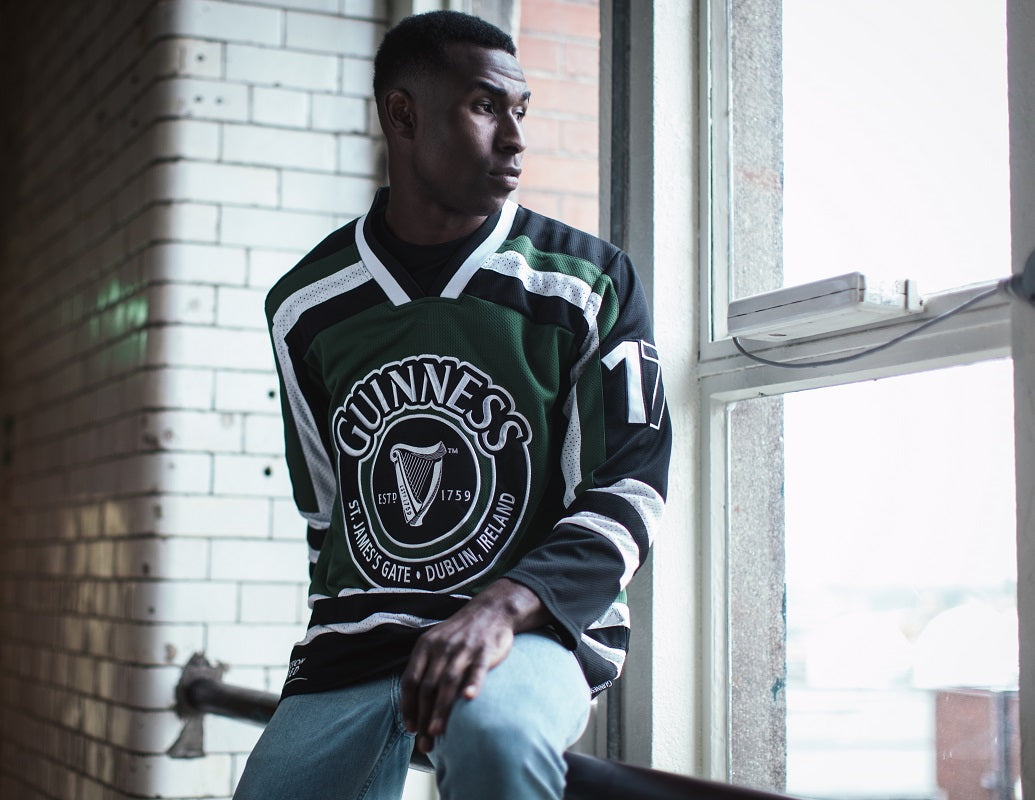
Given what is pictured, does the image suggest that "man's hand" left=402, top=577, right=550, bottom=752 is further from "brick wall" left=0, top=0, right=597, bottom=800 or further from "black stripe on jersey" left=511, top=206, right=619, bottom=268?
"brick wall" left=0, top=0, right=597, bottom=800

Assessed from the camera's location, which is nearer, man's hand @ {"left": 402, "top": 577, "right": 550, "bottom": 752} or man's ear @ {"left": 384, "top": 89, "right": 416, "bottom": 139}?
man's hand @ {"left": 402, "top": 577, "right": 550, "bottom": 752}

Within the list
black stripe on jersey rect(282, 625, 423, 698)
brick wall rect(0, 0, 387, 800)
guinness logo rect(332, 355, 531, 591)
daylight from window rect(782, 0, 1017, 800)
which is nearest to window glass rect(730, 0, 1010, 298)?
daylight from window rect(782, 0, 1017, 800)

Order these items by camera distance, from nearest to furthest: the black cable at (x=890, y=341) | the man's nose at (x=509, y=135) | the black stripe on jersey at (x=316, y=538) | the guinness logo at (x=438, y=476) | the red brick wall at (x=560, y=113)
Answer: the black cable at (x=890, y=341)
the guinness logo at (x=438, y=476)
the man's nose at (x=509, y=135)
the black stripe on jersey at (x=316, y=538)
the red brick wall at (x=560, y=113)

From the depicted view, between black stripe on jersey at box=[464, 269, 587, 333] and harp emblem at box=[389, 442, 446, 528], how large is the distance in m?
0.21

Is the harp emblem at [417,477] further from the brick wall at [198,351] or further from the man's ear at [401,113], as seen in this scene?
the brick wall at [198,351]

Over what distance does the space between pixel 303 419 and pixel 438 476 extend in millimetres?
363

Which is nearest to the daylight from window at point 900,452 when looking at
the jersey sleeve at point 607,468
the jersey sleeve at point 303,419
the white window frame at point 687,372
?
the white window frame at point 687,372

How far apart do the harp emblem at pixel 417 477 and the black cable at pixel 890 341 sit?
0.53 m

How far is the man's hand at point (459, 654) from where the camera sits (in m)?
1.32

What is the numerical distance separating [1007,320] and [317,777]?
1.02 meters

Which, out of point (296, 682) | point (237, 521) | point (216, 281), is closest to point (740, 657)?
point (296, 682)

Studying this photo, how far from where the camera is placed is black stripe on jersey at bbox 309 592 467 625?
157 centimetres

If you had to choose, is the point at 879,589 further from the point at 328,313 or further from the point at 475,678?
the point at 328,313

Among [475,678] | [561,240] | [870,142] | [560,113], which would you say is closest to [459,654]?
[475,678]
